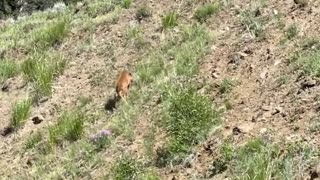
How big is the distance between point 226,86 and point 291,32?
106 cm

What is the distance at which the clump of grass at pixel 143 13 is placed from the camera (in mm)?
9188

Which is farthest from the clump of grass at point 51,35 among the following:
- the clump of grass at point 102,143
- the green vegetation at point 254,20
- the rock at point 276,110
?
the rock at point 276,110

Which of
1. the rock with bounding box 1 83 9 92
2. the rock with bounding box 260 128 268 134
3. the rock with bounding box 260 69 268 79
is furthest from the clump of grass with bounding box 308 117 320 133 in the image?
the rock with bounding box 1 83 9 92

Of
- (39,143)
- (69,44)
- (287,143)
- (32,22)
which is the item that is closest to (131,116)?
(39,143)

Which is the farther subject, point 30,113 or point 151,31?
point 151,31

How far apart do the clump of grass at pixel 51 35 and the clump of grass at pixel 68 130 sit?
2.65m

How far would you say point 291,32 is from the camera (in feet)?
22.7

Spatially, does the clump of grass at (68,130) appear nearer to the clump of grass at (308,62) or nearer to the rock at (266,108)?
the rock at (266,108)

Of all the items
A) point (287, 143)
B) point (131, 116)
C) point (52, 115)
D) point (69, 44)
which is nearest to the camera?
point (287, 143)

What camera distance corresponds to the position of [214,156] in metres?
5.59

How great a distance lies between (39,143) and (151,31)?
254 centimetres

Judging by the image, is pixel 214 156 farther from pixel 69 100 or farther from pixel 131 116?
pixel 69 100

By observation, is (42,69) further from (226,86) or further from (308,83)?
(308,83)

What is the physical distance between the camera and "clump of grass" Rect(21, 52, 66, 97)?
826 cm
